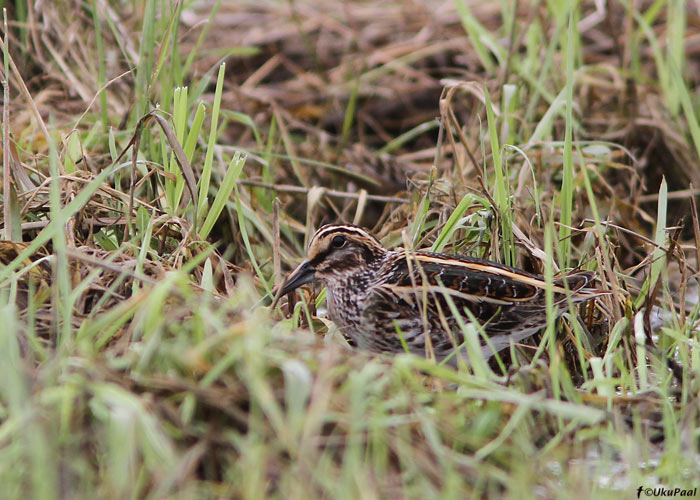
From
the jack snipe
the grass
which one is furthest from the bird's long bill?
the grass

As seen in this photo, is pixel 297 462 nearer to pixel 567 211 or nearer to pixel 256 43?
pixel 567 211

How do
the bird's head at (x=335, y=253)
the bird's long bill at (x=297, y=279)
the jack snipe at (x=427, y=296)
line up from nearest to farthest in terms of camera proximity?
the jack snipe at (x=427, y=296) < the bird's long bill at (x=297, y=279) < the bird's head at (x=335, y=253)

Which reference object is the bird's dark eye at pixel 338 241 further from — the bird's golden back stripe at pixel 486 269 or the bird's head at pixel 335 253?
the bird's golden back stripe at pixel 486 269

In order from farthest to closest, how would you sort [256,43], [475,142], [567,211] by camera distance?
1. [256,43]
2. [475,142]
3. [567,211]

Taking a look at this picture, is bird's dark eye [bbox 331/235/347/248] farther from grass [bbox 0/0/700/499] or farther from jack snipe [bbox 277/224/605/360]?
grass [bbox 0/0/700/499]

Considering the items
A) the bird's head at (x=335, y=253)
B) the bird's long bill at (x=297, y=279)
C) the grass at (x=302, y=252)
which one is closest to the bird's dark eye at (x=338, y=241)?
the bird's head at (x=335, y=253)

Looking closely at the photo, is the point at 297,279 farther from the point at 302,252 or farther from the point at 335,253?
the point at 302,252

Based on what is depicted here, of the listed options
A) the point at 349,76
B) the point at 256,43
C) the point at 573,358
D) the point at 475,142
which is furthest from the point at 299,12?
the point at 573,358

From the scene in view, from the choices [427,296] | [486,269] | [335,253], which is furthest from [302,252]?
[486,269]
